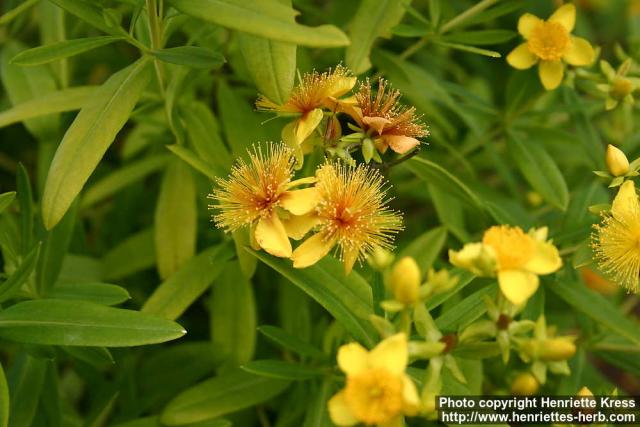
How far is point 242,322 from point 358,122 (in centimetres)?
58

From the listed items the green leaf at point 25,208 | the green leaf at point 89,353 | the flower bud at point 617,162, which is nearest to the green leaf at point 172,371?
the green leaf at point 89,353

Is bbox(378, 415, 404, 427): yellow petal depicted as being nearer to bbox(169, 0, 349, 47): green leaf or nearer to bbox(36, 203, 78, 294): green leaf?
bbox(169, 0, 349, 47): green leaf

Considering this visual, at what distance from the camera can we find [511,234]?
1067 millimetres

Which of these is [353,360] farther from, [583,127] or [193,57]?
[583,127]

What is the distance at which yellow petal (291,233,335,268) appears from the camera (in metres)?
1.13

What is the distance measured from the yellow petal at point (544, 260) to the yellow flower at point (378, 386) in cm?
22

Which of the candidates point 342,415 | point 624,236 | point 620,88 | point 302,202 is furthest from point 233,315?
point 620,88

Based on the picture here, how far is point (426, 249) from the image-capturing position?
1.46 meters

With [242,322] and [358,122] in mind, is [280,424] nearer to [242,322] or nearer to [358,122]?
[242,322]

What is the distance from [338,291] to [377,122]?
28cm

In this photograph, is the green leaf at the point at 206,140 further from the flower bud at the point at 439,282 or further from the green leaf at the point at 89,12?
the flower bud at the point at 439,282

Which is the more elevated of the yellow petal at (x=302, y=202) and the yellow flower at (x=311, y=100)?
the yellow flower at (x=311, y=100)

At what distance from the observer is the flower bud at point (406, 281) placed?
Answer: 970 mm

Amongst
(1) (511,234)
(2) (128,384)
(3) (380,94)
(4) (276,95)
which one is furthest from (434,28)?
(2) (128,384)
